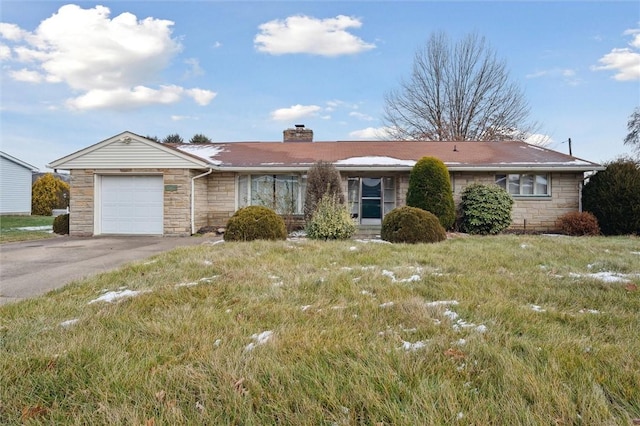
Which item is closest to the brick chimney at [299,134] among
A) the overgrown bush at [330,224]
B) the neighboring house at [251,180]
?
the neighboring house at [251,180]

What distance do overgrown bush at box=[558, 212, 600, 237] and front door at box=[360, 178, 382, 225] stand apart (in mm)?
6328

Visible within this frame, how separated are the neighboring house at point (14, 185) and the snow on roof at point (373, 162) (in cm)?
2422

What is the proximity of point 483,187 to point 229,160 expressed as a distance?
924 centimetres

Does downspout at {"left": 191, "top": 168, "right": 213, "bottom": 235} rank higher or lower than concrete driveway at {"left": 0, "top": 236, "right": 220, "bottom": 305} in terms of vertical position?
higher

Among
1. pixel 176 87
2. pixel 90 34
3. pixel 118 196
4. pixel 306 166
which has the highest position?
pixel 176 87

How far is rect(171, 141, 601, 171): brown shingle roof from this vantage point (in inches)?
508

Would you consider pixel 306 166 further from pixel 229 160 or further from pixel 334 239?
pixel 334 239

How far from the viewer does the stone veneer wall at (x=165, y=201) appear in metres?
12.2

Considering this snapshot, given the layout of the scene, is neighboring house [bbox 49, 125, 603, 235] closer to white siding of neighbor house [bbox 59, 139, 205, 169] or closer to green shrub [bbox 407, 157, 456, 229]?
white siding of neighbor house [bbox 59, 139, 205, 169]

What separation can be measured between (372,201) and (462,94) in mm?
14317

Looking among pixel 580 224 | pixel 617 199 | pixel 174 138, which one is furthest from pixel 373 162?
pixel 174 138

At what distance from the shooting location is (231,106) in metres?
16.8

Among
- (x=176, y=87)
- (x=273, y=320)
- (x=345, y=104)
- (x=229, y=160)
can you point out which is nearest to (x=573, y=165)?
(x=345, y=104)

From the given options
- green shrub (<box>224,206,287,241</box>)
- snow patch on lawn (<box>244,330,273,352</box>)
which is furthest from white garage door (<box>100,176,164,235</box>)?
snow patch on lawn (<box>244,330,273,352</box>)
